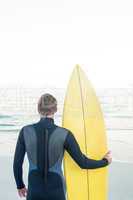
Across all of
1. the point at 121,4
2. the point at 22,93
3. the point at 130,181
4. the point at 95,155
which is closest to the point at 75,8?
the point at 121,4

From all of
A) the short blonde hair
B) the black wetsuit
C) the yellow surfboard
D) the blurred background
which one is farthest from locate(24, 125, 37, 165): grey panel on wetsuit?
the blurred background

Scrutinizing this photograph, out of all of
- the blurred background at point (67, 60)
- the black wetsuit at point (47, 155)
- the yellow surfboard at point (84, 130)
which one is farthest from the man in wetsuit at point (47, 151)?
the blurred background at point (67, 60)

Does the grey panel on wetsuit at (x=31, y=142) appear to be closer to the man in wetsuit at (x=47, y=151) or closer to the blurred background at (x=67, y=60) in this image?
the man in wetsuit at (x=47, y=151)

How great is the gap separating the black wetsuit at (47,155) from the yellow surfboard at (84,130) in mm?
304

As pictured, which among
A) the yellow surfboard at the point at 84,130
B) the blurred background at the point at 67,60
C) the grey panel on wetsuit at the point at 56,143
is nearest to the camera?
the grey panel on wetsuit at the point at 56,143

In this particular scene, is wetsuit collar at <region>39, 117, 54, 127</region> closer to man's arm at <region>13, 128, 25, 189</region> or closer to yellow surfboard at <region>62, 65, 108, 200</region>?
man's arm at <region>13, 128, 25, 189</region>

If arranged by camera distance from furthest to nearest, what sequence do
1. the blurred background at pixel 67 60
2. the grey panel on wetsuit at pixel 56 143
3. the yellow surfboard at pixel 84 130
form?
the blurred background at pixel 67 60 → the yellow surfboard at pixel 84 130 → the grey panel on wetsuit at pixel 56 143

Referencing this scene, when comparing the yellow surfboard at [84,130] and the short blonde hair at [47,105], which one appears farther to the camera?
the yellow surfboard at [84,130]

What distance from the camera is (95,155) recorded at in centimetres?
225

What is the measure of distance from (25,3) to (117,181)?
1.47 metres

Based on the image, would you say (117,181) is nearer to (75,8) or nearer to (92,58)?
(92,58)

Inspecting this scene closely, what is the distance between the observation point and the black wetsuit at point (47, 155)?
1917 mm

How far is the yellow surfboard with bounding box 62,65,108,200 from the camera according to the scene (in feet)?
7.40

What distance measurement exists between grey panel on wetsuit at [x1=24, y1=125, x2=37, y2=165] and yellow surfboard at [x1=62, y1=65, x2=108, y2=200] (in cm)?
36
